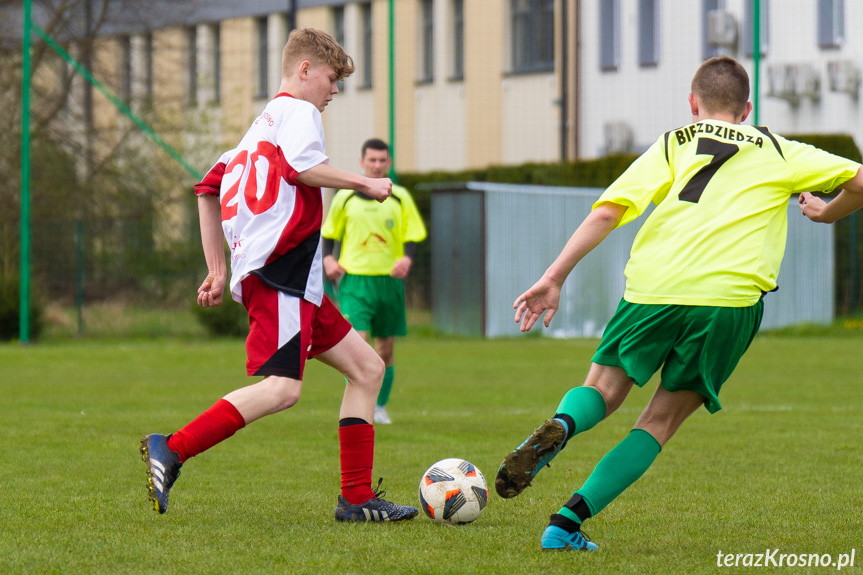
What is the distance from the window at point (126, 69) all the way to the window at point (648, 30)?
32.1ft

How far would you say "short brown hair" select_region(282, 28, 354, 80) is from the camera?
194 inches

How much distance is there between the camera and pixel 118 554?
429cm

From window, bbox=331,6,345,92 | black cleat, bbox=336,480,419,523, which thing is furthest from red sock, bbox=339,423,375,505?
window, bbox=331,6,345,92

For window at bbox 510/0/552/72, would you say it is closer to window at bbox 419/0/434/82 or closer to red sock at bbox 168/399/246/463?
window at bbox 419/0/434/82

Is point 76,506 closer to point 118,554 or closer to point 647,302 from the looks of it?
point 118,554

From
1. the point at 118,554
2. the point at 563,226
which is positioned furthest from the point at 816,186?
the point at 563,226

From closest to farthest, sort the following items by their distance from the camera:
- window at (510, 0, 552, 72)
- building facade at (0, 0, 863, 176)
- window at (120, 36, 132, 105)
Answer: window at (120, 36, 132, 105), building facade at (0, 0, 863, 176), window at (510, 0, 552, 72)

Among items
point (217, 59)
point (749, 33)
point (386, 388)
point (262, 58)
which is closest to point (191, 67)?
point (217, 59)

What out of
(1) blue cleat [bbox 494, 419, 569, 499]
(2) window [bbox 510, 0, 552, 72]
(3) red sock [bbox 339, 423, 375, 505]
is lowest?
(3) red sock [bbox 339, 423, 375, 505]

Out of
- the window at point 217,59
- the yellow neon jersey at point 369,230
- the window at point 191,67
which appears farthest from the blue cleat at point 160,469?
the window at point 217,59

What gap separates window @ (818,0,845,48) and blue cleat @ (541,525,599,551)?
65.2 ft

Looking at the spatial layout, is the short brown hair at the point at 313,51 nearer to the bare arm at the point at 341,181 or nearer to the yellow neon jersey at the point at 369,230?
the bare arm at the point at 341,181

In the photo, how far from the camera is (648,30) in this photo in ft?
79.8

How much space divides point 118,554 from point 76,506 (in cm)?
109
